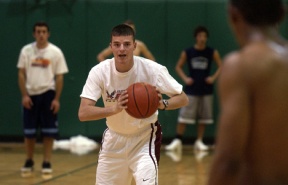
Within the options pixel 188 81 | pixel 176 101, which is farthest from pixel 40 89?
pixel 176 101

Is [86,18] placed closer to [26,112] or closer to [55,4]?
[55,4]

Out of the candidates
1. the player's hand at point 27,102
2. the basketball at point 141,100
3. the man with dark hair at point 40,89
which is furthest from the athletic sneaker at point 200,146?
the basketball at point 141,100

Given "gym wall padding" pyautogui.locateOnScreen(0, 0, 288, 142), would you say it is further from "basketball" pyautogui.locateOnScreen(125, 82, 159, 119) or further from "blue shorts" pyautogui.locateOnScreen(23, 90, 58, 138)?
"basketball" pyautogui.locateOnScreen(125, 82, 159, 119)

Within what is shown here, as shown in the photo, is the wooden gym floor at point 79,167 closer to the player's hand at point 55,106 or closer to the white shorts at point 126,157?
the player's hand at point 55,106

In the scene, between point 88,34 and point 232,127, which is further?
point 88,34

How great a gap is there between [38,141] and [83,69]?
5.51 ft

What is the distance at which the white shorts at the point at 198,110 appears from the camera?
40.3 ft

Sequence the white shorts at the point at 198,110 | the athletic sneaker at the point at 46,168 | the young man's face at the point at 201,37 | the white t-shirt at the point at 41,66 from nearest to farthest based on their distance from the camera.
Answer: the athletic sneaker at the point at 46,168, the white t-shirt at the point at 41,66, the young man's face at the point at 201,37, the white shorts at the point at 198,110

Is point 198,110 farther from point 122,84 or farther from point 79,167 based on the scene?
point 122,84

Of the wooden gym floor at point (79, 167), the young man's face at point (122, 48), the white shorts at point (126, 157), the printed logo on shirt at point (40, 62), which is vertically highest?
the young man's face at point (122, 48)

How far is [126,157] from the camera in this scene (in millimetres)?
5637

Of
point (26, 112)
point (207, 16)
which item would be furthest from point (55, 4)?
point (26, 112)

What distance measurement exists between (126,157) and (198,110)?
6.85 meters

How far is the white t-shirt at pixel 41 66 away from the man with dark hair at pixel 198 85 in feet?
9.98
